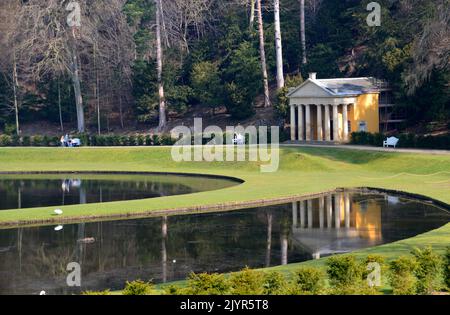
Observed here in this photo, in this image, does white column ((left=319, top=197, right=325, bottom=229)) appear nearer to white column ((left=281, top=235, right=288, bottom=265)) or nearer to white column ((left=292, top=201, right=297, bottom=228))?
white column ((left=292, top=201, right=297, bottom=228))

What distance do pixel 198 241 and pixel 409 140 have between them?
34770 millimetres

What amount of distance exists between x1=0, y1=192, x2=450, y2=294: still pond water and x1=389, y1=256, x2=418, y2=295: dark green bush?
1052 centimetres

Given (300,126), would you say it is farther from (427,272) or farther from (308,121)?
(427,272)

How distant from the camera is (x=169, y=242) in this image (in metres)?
41.9

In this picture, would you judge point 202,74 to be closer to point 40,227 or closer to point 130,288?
point 40,227

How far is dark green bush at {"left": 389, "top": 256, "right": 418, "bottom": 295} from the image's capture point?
85.1 feet

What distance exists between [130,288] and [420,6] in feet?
212

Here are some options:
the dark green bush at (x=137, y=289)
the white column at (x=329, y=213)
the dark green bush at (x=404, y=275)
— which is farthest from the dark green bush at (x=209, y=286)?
the white column at (x=329, y=213)

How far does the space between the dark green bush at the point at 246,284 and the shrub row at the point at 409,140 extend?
155 feet

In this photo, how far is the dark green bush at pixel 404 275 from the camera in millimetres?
25953

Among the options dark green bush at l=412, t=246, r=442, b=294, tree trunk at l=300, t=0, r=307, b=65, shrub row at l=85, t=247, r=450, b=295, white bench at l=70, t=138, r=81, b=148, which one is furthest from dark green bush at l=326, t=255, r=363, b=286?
tree trunk at l=300, t=0, r=307, b=65

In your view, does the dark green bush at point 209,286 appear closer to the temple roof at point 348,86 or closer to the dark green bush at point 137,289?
the dark green bush at point 137,289

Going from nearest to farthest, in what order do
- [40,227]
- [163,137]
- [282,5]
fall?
[40,227] → [163,137] → [282,5]

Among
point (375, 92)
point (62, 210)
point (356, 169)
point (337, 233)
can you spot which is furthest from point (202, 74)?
point (337, 233)
